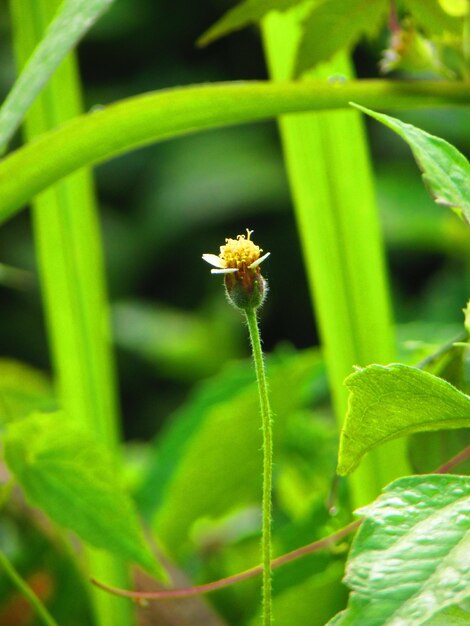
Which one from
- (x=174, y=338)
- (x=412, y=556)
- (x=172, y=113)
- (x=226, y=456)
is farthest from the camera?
(x=174, y=338)

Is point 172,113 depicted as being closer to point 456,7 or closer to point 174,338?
point 456,7

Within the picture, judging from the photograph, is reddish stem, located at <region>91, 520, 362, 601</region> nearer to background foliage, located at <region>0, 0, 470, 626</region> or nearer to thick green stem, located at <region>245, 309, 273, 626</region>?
thick green stem, located at <region>245, 309, 273, 626</region>

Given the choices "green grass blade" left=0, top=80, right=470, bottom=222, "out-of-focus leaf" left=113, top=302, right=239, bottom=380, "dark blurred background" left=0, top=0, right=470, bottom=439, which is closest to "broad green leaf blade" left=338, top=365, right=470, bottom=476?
"green grass blade" left=0, top=80, right=470, bottom=222

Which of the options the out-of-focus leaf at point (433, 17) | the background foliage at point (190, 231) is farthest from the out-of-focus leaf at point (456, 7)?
the background foliage at point (190, 231)

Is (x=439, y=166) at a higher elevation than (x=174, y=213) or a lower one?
lower

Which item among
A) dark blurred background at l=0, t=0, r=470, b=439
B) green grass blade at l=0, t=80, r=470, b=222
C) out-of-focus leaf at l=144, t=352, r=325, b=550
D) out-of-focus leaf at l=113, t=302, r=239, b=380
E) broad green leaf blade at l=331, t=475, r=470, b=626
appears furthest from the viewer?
dark blurred background at l=0, t=0, r=470, b=439

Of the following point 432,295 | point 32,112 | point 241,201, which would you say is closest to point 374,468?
point 32,112

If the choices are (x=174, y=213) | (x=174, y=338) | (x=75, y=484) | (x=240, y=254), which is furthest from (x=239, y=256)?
(x=174, y=213)
